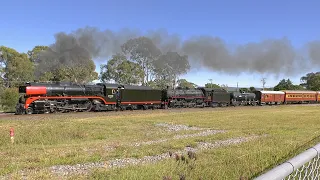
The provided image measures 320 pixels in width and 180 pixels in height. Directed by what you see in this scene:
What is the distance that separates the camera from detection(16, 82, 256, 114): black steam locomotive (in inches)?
1055

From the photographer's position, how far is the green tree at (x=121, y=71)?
73.5 m

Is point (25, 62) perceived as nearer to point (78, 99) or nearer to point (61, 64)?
point (61, 64)

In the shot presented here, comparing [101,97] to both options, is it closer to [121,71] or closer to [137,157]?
[137,157]

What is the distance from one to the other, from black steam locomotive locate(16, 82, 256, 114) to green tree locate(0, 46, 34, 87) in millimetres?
47331

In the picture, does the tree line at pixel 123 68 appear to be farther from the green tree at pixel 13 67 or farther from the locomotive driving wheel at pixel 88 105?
the locomotive driving wheel at pixel 88 105

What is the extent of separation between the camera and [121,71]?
2931 inches

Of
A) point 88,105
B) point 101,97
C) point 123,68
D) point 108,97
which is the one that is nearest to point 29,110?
point 88,105

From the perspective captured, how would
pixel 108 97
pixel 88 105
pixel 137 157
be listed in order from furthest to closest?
1. pixel 108 97
2. pixel 88 105
3. pixel 137 157

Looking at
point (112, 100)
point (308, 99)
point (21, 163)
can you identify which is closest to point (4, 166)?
point (21, 163)

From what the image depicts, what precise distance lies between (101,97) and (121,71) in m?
43.3

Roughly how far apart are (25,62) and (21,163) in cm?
7531

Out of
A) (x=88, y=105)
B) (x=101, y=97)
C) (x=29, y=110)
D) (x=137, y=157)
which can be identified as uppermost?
(x=101, y=97)

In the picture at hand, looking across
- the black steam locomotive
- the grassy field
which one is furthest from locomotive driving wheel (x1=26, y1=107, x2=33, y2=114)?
the grassy field

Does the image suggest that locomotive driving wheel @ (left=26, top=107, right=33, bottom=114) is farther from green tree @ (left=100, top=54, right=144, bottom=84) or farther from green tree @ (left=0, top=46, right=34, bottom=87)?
green tree @ (left=0, top=46, right=34, bottom=87)
